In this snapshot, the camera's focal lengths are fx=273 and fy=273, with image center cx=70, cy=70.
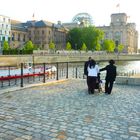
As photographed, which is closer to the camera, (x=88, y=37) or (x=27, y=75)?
(x=27, y=75)

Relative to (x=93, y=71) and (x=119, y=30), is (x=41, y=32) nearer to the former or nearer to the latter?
(x=119, y=30)

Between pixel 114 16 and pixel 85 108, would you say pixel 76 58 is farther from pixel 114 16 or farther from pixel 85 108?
pixel 114 16

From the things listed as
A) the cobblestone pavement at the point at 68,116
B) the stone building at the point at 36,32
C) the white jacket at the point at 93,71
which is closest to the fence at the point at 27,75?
the white jacket at the point at 93,71

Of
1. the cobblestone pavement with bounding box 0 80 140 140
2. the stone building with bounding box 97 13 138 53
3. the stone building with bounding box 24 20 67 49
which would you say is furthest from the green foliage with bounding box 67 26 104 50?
the cobblestone pavement with bounding box 0 80 140 140

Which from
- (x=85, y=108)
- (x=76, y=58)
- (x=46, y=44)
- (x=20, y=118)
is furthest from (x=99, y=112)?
(x=46, y=44)

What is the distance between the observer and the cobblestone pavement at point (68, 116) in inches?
264

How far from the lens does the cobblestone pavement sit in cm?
671

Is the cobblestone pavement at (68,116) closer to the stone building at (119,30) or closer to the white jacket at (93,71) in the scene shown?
the white jacket at (93,71)

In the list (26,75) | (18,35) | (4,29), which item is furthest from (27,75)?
(18,35)

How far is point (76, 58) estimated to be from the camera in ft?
276

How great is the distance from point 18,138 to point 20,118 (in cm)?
172

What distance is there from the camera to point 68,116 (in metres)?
8.39

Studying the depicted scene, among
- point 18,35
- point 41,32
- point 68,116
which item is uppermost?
point 41,32

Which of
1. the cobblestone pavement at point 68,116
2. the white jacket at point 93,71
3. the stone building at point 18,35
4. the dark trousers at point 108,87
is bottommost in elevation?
the cobblestone pavement at point 68,116
